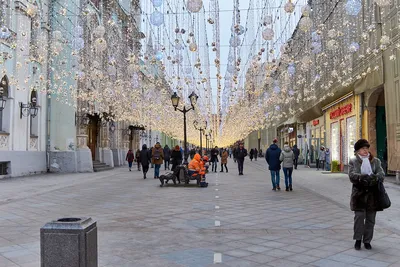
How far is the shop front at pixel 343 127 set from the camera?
66.9ft

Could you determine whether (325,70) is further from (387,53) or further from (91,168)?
(91,168)

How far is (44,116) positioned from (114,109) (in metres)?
5.35

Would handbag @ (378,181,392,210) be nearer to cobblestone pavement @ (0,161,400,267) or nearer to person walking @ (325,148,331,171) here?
cobblestone pavement @ (0,161,400,267)

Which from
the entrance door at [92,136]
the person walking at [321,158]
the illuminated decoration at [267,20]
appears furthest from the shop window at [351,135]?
the entrance door at [92,136]

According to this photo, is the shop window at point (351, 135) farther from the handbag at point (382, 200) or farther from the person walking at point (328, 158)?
the handbag at point (382, 200)

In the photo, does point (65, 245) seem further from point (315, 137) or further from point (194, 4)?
point (315, 137)

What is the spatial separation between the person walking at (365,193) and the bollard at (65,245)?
401cm

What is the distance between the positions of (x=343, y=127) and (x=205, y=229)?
17665 millimetres

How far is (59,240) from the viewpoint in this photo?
12.7ft

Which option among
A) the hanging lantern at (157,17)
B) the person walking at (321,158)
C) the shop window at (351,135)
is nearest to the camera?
the hanging lantern at (157,17)

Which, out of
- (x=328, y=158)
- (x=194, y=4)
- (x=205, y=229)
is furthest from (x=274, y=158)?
(x=328, y=158)

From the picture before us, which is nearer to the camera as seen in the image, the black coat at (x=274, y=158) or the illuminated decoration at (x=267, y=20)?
the illuminated decoration at (x=267, y=20)

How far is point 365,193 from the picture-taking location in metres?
5.86

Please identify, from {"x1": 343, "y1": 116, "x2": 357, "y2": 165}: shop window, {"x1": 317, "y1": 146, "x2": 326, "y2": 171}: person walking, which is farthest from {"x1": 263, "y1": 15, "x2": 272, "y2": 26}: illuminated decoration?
{"x1": 317, "y1": 146, "x2": 326, "y2": 171}: person walking
